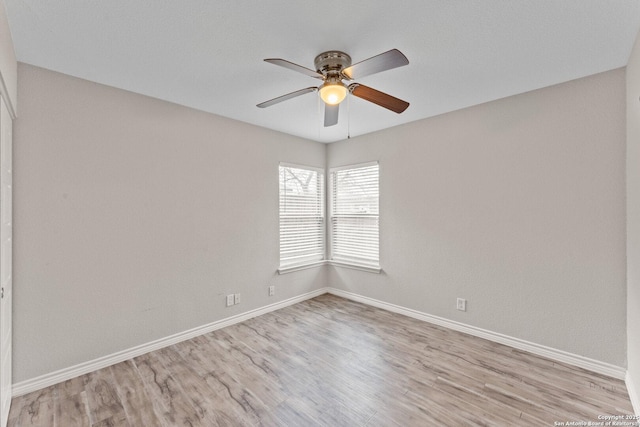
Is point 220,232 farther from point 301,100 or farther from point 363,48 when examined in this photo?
point 363,48

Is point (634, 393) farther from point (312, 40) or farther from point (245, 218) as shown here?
point (245, 218)

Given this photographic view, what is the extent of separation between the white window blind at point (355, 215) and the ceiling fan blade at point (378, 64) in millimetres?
2134

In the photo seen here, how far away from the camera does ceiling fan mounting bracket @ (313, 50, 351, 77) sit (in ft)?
6.51

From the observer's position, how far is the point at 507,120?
278cm

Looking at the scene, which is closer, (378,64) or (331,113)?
(378,64)

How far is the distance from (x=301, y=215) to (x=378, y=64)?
8.97 feet

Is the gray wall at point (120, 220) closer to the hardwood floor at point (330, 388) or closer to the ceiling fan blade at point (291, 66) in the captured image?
the hardwood floor at point (330, 388)

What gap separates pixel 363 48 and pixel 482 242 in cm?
225

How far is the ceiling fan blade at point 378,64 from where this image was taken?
1593mm

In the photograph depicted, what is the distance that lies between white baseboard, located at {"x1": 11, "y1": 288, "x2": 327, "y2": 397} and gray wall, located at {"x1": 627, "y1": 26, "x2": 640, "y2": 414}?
3.36m

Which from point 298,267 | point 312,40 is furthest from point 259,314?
point 312,40

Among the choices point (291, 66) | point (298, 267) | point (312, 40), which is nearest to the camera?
point (291, 66)

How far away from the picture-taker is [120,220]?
2.58 m

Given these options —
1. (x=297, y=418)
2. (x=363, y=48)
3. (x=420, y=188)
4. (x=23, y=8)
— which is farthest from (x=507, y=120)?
(x=23, y=8)
